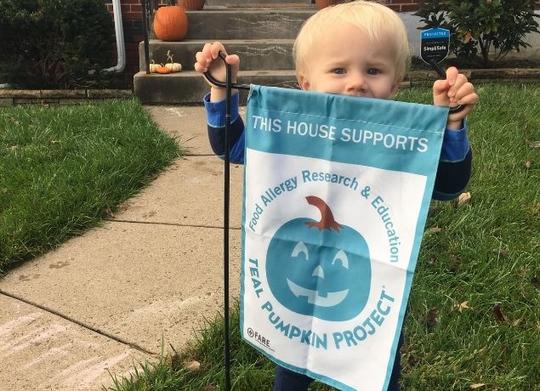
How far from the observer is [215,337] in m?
2.29

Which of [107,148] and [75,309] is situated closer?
[75,309]

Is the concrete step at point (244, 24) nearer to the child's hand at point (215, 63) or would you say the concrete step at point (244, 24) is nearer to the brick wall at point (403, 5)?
the brick wall at point (403, 5)

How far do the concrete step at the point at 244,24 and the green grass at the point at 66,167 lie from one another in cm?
218


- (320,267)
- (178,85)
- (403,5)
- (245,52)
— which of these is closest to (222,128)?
(320,267)

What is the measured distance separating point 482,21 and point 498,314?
4.66 metres

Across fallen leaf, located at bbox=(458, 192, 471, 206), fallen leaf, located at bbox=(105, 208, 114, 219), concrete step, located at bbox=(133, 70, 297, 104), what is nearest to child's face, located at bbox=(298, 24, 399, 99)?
fallen leaf, located at bbox=(458, 192, 471, 206)

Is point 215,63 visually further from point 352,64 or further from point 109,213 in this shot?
point 109,213

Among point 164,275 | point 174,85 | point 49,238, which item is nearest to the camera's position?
point 164,275

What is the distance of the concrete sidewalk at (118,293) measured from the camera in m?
2.26

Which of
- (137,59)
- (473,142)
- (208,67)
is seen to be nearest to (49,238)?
(208,67)

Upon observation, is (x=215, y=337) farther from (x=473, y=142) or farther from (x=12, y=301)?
(x=473, y=142)

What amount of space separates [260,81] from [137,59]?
7.26 feet

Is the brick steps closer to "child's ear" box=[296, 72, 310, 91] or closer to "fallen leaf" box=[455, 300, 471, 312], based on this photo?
"fallen leaf" box=[455, 300, 471, 312]

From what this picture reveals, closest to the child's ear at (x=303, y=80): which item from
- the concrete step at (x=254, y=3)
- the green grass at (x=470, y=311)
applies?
the green grass at (x=470, y=311)
